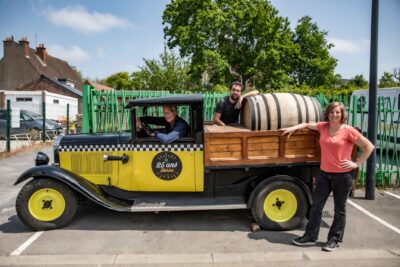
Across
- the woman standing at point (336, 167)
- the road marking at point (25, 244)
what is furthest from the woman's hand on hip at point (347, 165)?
the road marking at point (25, 244)

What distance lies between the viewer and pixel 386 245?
3.89 metres

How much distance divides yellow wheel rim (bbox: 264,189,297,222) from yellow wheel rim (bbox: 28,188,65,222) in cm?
286

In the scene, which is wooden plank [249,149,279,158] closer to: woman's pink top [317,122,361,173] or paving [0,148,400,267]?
woman's pink top [317,122,361,173]

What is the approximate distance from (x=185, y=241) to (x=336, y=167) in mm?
2072

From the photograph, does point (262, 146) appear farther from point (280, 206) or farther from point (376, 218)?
point (376, 218)

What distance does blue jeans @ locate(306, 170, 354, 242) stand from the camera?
3.65 m

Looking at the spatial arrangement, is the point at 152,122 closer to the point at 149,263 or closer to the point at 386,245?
the point at 149,263

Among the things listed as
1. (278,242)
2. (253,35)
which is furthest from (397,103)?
(253,35)

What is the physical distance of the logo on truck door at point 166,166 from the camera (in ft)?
14.2

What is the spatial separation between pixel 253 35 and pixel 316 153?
2291 cm

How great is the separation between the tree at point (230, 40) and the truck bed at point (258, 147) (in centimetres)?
1882

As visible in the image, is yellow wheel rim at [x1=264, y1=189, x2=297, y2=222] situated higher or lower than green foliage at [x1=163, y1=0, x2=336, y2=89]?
lower

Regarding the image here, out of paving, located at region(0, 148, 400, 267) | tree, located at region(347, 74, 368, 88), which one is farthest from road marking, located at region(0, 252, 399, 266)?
tree, located at region(347, 74, 368, 88)

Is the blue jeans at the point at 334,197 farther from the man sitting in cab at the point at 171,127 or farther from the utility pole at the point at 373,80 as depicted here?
the utility pole at the point at 373,80
